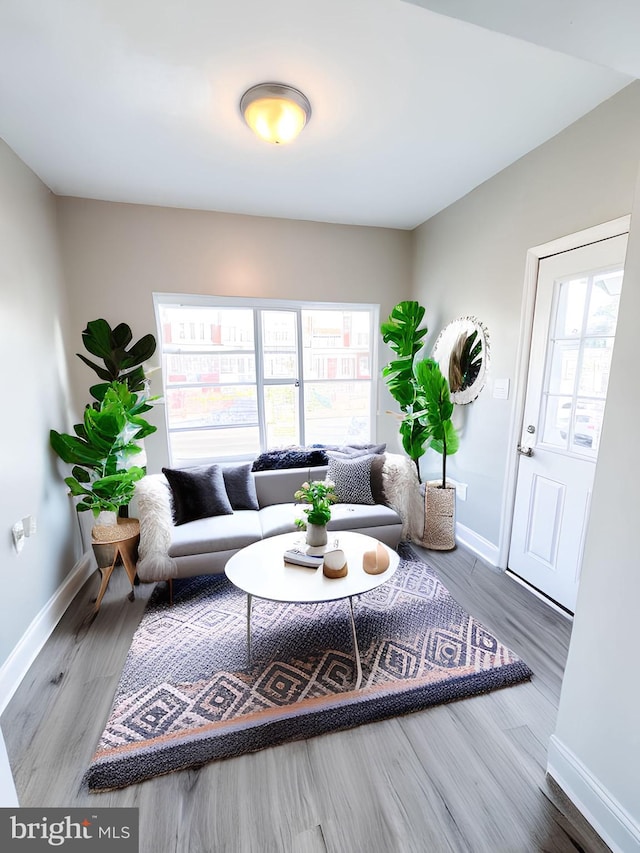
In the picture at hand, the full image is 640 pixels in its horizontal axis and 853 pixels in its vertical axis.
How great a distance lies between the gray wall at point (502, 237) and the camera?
71.6 inches

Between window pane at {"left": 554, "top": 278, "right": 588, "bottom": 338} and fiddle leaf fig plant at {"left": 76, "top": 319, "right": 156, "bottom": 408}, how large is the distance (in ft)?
9.41

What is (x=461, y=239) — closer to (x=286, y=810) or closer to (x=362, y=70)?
(x=362, y=70)

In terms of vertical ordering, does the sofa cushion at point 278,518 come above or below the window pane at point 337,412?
below

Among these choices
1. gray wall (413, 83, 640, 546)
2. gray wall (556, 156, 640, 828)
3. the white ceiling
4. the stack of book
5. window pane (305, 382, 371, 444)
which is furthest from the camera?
window pane (305, 382, 371, 444)

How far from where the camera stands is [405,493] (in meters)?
2.96

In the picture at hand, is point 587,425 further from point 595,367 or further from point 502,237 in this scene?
point 502,237

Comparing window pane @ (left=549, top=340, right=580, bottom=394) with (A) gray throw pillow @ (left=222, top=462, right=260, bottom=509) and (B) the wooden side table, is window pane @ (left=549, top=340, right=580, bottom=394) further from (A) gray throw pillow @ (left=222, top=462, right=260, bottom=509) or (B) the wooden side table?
(B) the wooden side table

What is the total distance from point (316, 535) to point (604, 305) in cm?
202

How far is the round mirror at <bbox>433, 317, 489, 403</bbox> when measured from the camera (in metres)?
2.77

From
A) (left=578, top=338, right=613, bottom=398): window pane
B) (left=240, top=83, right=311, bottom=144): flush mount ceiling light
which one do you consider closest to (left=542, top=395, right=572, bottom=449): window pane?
(left=578, top=338, right=613, bottom=398): window pane

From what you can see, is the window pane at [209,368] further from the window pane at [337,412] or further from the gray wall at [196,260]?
the window pane at [337,412]

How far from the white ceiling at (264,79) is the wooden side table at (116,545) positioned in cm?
234

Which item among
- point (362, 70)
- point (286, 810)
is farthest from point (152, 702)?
point (362, 70)

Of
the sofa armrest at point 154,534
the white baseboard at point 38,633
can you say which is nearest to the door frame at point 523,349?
the sofa armrest at point 154,534
